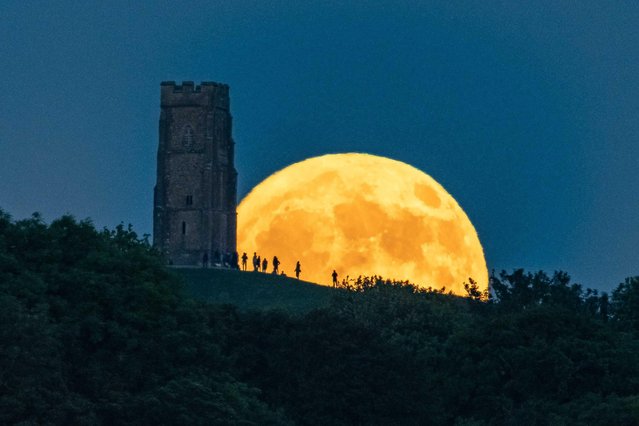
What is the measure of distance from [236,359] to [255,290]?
59577 mm

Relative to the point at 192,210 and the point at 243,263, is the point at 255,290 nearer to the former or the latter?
the point at 243,263

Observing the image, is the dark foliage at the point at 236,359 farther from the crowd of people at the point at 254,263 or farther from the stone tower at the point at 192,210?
the stone tower at the point at 192,210

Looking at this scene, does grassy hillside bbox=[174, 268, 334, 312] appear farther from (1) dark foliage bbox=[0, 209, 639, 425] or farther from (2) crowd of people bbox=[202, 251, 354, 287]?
(1) dark foliage bbox=[0, 209, 639, 425]

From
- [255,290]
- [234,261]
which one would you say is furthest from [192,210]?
[255,290]

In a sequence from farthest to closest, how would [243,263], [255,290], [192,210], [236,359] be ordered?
[192,210] < [243,263] < [255,290] < [236,359]

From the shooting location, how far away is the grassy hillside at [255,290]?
146875 millimetres

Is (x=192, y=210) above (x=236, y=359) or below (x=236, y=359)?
above

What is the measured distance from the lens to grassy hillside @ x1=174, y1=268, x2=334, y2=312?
146875 mm

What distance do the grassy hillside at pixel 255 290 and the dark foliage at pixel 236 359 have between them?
3910 centimetres

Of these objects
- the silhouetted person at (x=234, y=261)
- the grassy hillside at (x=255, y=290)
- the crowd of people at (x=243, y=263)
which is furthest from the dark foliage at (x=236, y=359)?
the silhouetted person at (x=234, y=261)

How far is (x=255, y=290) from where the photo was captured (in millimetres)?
152625

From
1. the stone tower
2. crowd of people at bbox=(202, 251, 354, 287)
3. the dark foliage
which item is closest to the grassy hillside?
crowd of people at bbox=(202, 251, 354, 287)

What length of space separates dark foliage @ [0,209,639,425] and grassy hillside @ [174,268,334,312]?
39095mm

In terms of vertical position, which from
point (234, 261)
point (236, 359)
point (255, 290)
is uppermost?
point (234, 261)
